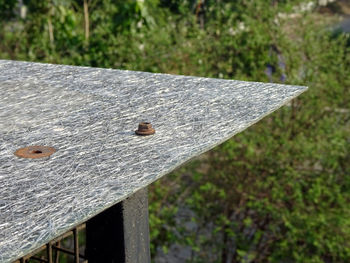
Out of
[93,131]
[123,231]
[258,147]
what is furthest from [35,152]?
[258,147]

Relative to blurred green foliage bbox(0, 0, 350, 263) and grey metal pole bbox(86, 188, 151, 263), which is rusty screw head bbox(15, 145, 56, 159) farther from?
blurred green foliage bbox(0, 0, 350, 263)

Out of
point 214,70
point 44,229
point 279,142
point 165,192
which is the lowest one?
point 165,192

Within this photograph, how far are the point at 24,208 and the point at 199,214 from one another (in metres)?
4.31

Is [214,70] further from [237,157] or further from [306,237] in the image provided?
[306,237]

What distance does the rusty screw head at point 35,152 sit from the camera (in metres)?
1.63

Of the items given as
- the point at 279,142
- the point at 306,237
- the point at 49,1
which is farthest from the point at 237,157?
the point at 49,1

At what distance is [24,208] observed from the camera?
1.30 meters

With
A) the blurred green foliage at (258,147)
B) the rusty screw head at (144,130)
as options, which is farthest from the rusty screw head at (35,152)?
the blurred green foliage at (258,147)

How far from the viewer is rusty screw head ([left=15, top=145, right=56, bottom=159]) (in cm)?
163

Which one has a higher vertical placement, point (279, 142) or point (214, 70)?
point (214, 70)

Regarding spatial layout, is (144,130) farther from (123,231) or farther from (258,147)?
(258,147)

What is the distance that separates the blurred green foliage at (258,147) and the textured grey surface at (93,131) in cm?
282

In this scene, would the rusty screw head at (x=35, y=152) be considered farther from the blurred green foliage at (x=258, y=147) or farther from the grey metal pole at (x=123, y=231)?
the blurred green foliage at (x=258, y=147)

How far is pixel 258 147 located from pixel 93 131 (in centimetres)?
391
